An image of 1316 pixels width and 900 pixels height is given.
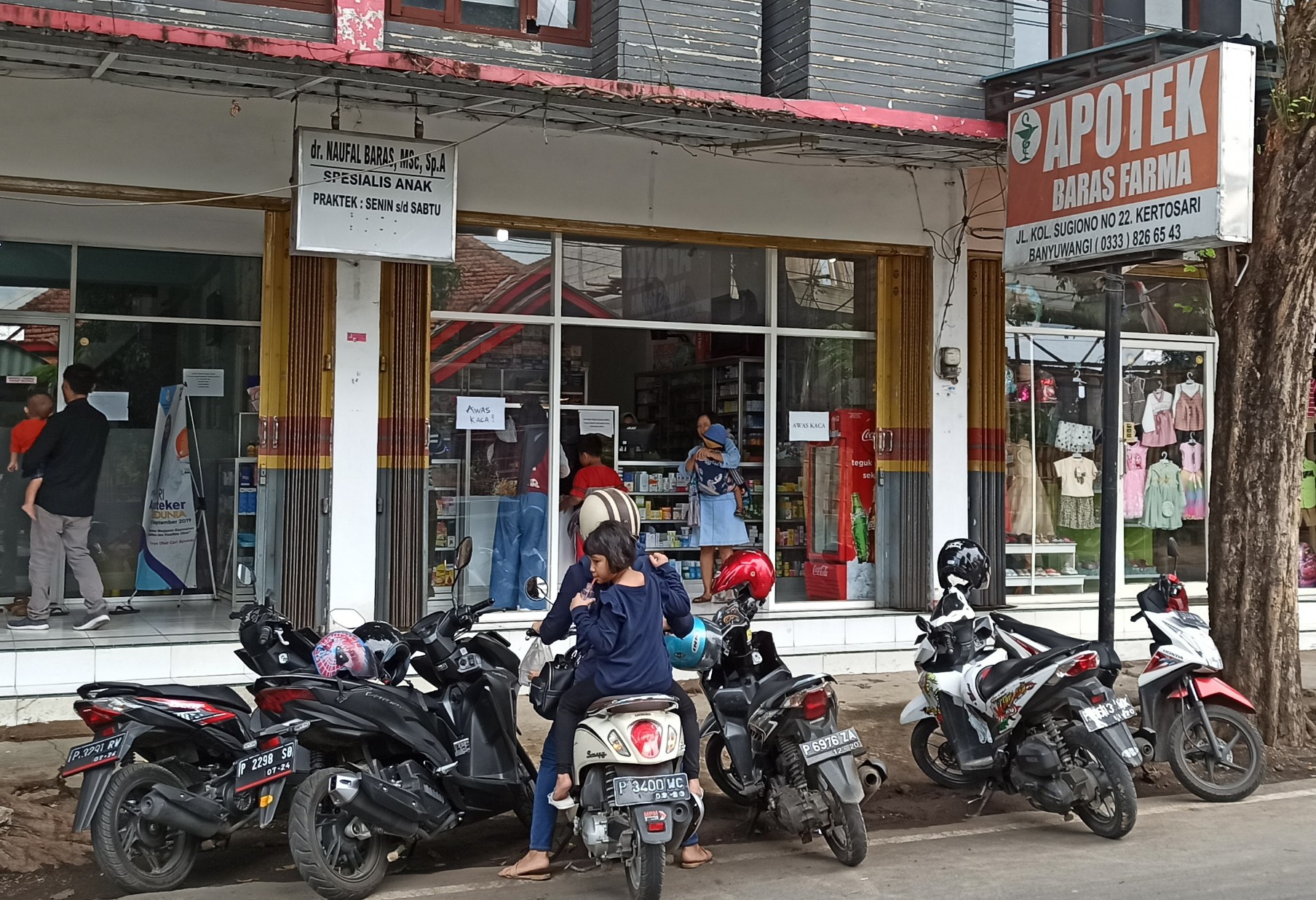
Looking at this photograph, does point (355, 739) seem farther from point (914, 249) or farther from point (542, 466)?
point (914, 249)

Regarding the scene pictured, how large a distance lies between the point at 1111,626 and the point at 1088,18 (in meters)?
6.29

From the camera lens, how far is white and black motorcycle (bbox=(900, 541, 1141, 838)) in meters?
6.10

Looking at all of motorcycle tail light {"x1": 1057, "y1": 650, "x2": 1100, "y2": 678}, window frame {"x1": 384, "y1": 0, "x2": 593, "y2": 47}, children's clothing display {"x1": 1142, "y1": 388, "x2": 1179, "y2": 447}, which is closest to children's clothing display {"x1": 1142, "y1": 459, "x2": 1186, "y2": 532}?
children's clothing display {"x1": 1142, "y1": 388, "x2": 1179, "y2": 447}

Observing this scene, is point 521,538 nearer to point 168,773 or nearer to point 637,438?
point 637,438

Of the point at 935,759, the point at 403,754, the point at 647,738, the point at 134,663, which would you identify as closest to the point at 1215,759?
the point at 935,759

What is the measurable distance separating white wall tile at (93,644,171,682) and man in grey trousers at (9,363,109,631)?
0.90m

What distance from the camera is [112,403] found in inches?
422

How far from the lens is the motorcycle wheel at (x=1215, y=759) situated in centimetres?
686

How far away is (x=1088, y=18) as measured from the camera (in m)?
11.6

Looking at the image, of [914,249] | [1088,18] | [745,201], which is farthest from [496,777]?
→ [1088,18]

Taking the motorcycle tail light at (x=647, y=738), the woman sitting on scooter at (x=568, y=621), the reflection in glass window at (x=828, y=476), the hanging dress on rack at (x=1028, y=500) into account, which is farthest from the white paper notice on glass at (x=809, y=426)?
the motorcycle tail light at (x=647, y=738)

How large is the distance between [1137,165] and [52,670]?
7.76 metres

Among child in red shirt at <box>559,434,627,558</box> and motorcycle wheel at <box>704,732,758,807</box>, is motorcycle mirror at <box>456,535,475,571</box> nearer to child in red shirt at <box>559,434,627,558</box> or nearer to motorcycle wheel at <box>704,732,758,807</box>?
motorcycle wheel at <box>704,732,758,807</box>

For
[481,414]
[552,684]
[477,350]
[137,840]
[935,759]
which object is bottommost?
[935,759]
